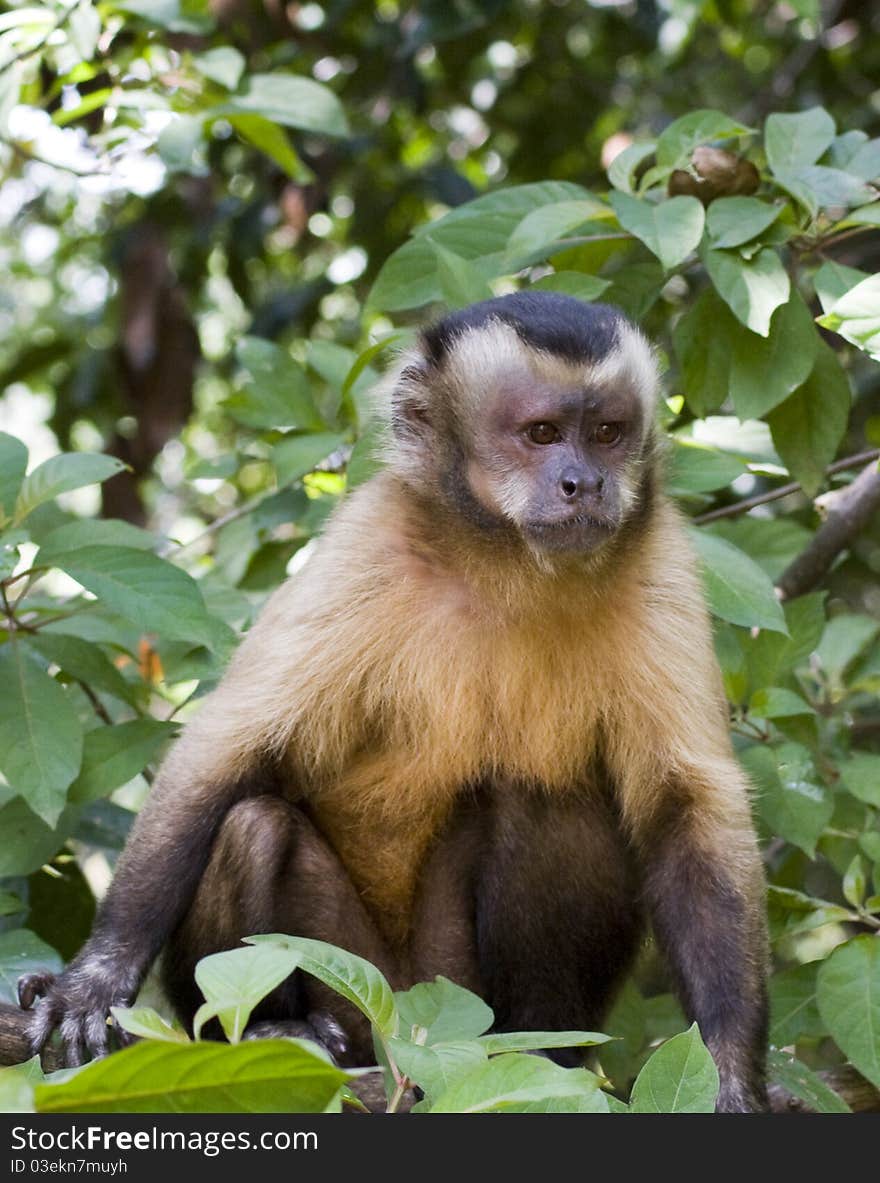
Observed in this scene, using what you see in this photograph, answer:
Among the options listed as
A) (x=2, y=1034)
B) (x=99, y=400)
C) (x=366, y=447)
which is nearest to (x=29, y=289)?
(x=99, y=400)

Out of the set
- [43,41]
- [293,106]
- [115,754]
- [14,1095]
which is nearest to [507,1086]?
[14,1095]

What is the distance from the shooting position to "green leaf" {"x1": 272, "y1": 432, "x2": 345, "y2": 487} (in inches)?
209

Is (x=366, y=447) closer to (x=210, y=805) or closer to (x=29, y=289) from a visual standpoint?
(x=210, y=805)

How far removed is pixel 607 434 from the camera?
461cm

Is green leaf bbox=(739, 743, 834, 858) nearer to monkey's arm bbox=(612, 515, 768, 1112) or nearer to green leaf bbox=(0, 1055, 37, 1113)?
monkey's arm bbox=(612, 515, 768, 1112)

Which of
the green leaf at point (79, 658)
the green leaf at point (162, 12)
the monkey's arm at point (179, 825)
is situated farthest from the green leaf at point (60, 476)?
the green leaf at point (162, 12)

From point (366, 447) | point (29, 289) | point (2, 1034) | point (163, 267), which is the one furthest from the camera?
point (29, 289)

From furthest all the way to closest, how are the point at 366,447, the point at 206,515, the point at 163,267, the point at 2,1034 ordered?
the point at 206,515, the point at 163,267, the point at 366,447, the point at 2,1034

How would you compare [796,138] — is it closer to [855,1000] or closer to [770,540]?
[770,540]

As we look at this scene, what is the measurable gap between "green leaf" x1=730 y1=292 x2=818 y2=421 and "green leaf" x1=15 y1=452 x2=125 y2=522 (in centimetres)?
196

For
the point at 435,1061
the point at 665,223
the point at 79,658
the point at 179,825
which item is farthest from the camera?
the point at 79,658

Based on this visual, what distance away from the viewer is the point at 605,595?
463cm

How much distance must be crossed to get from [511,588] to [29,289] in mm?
14224

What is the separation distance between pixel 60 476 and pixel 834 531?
9.76ft
